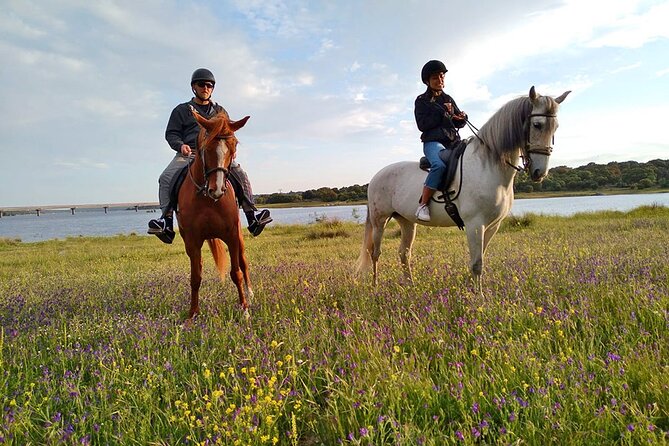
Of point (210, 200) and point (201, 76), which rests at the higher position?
point (201, 76)

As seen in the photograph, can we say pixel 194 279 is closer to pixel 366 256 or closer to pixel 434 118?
pixel 366 256

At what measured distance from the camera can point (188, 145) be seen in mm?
5039

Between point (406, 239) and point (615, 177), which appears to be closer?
point (406, 239)

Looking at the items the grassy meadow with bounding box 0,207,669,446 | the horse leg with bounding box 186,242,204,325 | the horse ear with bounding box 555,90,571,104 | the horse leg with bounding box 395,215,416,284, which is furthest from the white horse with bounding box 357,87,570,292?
the horse leg with bounding box 186,242,204,325

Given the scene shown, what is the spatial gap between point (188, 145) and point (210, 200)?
1.26 m

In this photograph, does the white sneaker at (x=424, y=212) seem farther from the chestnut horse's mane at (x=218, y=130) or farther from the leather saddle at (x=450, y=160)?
the chestnut horse's mane at (x=218, y=130)

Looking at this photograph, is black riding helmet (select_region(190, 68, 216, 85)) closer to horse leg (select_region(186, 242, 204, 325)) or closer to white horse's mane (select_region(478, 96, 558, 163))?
horse leg (select_region(186, 242, 204, 325))

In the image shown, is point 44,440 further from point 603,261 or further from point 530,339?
point 603,261

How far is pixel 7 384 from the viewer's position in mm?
2689

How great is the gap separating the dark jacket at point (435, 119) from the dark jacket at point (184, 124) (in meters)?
3.03

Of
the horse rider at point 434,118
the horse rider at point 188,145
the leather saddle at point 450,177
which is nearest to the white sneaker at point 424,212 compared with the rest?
the horse rider at point 434,118

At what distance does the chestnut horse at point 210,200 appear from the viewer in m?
3.87

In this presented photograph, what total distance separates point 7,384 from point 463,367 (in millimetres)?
3408

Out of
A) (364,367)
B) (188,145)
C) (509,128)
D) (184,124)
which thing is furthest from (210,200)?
(509,128)
